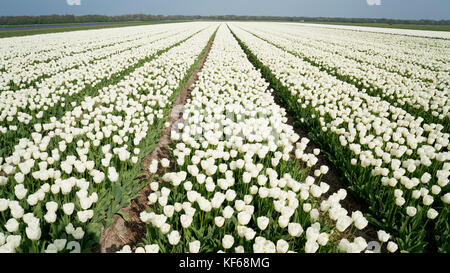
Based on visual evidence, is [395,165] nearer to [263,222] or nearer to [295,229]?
[295,229]

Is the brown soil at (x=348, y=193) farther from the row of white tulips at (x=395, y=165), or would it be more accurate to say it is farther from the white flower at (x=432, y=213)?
Result: the white flower at (x=432, y=213)

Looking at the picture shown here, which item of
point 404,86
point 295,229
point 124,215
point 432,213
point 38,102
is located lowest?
point 124,215

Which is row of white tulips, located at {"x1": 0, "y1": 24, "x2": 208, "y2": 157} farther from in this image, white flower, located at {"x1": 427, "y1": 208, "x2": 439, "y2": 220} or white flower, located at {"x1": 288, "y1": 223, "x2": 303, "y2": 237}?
white flower, located at {"x1": 427, "y1": 208, "x2": 439, "y2": 220}

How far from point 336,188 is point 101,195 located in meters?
3.98

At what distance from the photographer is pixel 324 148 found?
5.78 meters

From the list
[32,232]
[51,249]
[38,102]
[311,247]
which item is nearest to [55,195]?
[32,232]

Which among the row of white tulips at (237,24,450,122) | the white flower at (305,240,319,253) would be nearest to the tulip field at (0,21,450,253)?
the white flower at (305,240,319,253)

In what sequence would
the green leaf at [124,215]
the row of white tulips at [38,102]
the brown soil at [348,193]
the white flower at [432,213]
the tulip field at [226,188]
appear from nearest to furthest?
the tulip field at [226,188]
the white flower at [432,213]
the green leaf at [124,215]
the brown soil at [348,193]
the row of white tulips at [38,102]

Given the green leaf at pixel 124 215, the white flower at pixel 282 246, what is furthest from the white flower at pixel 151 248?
the green leaf at pixel 124 215

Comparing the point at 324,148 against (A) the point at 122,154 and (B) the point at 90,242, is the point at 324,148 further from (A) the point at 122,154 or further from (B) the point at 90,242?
(B) the point at 90,242

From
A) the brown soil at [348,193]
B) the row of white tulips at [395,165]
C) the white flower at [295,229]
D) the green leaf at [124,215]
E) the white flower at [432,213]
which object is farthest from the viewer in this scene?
the brown soil at [348,193]

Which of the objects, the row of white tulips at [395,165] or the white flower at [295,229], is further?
the row of white tulips at [395,165]
